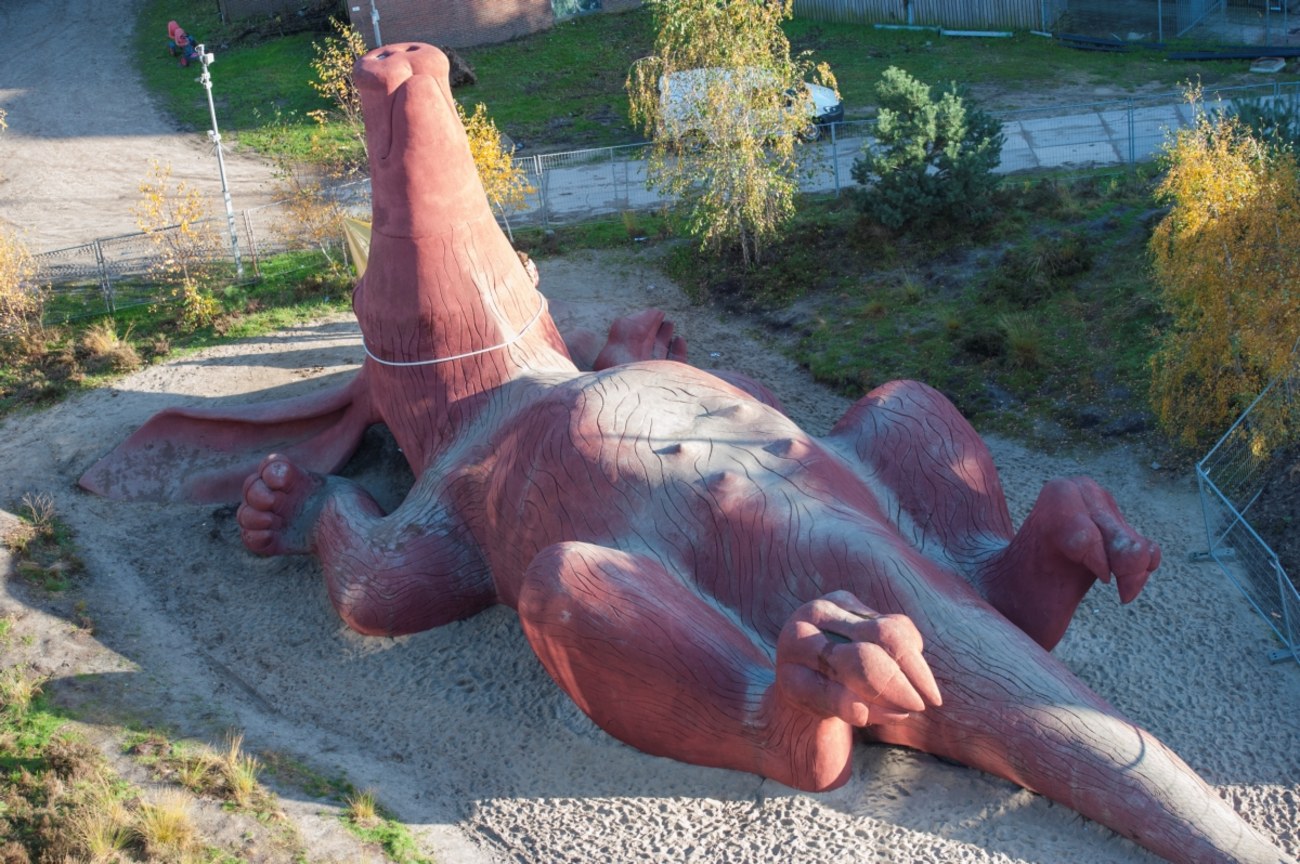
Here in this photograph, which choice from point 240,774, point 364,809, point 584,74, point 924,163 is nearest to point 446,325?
point 240,774

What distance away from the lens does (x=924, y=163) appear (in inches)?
770

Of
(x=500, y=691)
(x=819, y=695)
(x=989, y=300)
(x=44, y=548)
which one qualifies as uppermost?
(x=989, y=300)

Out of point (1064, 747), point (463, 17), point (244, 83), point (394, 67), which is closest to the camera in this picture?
point (1064, 747)

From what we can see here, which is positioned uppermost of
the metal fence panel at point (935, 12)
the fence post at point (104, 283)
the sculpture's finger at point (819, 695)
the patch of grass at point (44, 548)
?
the metal fence panel at point (935, 12)

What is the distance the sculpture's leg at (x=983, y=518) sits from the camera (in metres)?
9.69

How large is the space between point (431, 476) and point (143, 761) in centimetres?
336

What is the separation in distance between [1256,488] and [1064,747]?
5.73 meters

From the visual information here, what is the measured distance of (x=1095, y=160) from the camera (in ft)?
74.1

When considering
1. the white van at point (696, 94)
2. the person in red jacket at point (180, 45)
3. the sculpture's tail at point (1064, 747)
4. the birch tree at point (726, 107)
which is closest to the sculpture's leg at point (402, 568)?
the sculpture's tail at point (1064, 747)

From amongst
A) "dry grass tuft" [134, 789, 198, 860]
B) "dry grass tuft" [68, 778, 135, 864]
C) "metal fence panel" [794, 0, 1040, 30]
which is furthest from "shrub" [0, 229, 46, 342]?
"metal fence panel" [794, 0, 1040, 30]

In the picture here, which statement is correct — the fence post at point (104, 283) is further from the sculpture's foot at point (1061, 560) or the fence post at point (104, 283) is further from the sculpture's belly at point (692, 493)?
the sculpture's foot at point (1061, 560)

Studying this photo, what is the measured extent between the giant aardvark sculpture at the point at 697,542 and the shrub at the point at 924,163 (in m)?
6.69

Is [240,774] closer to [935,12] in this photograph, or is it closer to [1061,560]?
[1061,560]

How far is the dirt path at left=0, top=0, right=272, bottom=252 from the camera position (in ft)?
82.1
